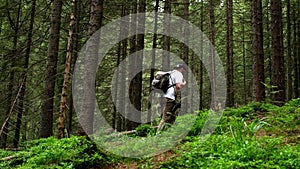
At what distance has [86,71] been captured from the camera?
9.49m

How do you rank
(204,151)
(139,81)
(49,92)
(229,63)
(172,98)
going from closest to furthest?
(204,151), (172,98), (49,92), (139,81), (229,63)

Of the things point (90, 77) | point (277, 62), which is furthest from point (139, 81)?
point (90, 77)

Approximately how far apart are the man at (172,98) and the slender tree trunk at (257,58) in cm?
455

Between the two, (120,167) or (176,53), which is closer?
(120,167)

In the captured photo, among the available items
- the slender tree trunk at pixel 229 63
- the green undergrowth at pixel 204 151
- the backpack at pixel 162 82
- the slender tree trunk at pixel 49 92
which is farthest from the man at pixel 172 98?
the slender tree trunk at pixel 229 63

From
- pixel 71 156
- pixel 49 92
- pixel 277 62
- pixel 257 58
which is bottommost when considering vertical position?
pixel 71 156

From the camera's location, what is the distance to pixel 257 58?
508 inches

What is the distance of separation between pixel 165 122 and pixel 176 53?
23247mm

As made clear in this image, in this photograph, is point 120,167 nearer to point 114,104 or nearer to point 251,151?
point 251,151

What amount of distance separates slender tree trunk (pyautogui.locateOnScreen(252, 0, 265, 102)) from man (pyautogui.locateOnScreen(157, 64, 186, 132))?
455cm

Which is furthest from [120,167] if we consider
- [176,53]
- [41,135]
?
[176,53]

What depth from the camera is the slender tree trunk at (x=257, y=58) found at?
12.7m

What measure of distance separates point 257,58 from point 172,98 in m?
5.34

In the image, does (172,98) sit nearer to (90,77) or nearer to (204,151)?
(90,77)
